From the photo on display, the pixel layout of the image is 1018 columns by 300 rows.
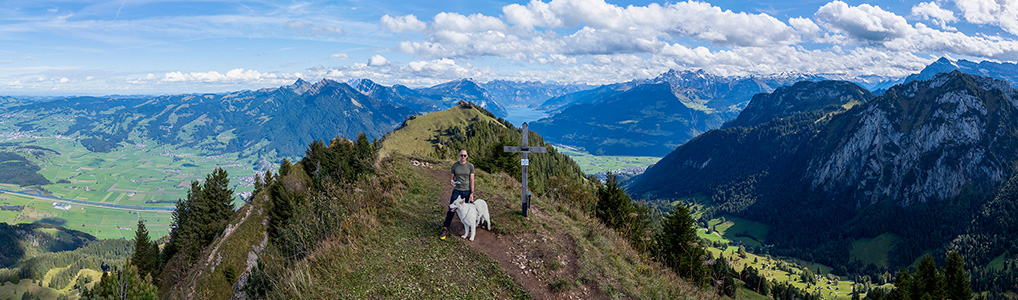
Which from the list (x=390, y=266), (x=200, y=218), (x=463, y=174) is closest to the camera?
(x=390, y=266)

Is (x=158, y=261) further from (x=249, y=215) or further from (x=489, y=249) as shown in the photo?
(x=489, y=249)

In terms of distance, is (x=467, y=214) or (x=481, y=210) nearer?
(x=467, y=214)

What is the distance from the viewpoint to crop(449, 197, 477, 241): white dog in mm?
14938

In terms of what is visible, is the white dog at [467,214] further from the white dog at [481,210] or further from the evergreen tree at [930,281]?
the evergreen tree at [930,281]

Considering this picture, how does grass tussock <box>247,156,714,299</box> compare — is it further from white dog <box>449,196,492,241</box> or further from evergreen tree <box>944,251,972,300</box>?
evergreen tree <box>944,251,972,300</box>

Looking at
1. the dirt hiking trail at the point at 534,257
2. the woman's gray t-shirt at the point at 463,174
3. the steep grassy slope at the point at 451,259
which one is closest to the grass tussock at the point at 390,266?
the steep grassy slope at the point at 451,259

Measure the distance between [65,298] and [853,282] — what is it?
942ft

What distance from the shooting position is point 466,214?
15.0 m

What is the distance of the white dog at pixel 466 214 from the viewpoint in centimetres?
1494

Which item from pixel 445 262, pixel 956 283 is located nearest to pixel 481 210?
pixel 445 262

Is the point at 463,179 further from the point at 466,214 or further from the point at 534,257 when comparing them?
the point at 534,257

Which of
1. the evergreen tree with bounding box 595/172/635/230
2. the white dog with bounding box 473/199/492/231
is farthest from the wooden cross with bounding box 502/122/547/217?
the evergreen tree with bounding box 595/172/635/230

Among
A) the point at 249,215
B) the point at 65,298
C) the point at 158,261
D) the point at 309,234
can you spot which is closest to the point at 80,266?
the point at 65,298

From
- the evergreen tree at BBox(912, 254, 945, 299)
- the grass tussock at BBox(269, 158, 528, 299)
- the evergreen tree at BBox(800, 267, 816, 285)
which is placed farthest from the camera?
the evergreen tree at BBox(800, 267, 816, 285)
